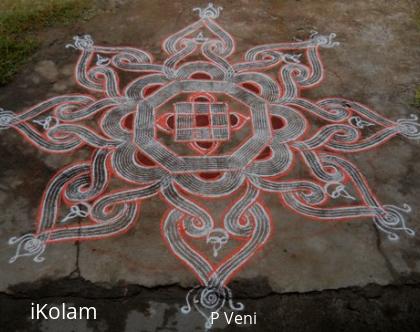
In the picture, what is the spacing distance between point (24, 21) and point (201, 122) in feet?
11.0

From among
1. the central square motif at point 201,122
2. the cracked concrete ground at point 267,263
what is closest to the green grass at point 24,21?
the cracked concrete ground at point 267,263

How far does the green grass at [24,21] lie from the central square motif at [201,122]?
2.32m

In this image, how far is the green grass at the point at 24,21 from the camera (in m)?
6.34

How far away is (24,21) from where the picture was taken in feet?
22.8

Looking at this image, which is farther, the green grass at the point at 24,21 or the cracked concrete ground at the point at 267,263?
the green grass at the point at 24,21

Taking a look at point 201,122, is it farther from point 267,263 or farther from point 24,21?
point 24,21

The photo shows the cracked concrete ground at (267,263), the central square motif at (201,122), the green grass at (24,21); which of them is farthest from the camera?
the green grass at (24,21)

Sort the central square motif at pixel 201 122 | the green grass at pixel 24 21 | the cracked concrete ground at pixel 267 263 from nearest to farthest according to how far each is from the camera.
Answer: the cracked concrete ground at pixel 267 263 < the central square motif at pixel 201 122 < the green grass at pixel 24 21

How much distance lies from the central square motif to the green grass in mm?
2316

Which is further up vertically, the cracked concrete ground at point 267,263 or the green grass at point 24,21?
the green grass at point 24,21

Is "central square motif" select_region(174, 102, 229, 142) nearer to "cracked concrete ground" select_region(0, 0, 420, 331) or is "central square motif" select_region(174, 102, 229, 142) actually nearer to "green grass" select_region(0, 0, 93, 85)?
"cracked concrete ground" select_region(0, 0, 420, 331)

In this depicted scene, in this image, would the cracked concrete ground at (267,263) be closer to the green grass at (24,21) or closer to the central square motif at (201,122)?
the green grass at (24,21)

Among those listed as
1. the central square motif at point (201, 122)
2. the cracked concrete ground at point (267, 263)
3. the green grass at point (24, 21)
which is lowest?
the cracked concrete ground at point (267, 263)

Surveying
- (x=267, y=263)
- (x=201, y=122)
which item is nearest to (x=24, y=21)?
(x=201, y=122)
